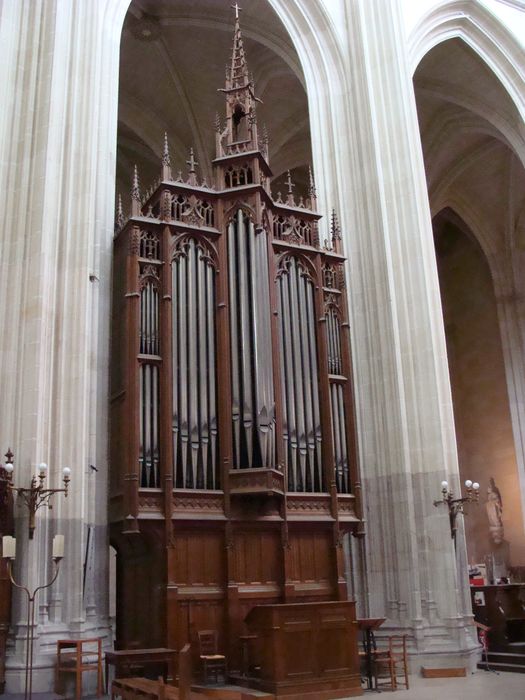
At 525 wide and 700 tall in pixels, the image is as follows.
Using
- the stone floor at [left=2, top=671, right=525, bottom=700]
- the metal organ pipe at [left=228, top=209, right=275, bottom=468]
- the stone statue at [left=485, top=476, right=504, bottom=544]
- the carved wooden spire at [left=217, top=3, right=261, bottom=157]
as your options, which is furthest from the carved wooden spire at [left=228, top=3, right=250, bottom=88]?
the stone statue at [left=485, top=476, right=504, bottom=544]

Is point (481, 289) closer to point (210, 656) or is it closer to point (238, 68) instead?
point (238, 68)

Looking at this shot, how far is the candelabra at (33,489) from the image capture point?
10844 mm

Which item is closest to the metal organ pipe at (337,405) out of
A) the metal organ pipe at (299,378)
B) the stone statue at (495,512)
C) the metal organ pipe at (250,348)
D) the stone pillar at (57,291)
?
the metal organ pipe at (299,378)

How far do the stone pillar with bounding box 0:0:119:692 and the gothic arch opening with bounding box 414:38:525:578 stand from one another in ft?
45.0

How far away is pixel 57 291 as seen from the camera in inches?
496

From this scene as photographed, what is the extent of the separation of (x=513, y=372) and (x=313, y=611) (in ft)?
65.3

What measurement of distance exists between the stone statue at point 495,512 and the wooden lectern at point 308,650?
18368 mm

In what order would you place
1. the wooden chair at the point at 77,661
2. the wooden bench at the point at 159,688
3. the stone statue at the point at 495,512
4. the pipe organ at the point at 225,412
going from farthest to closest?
the stone statue at the point at 495,512
the pipe organ at the point at 225,412
the wooden chair at the point at 77,661
the wooden bench at the point at 159,688

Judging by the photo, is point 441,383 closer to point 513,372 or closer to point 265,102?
point 265,102

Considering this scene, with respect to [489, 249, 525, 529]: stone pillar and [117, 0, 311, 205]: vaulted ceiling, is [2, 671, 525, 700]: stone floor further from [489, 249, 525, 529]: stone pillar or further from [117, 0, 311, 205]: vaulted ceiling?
[489, 249, 525, 529]: stone pillar

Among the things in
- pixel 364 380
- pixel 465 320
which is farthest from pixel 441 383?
pixel 465 320

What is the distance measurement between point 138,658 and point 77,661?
794 mm

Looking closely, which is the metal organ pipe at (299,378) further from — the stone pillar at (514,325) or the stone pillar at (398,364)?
the stone pillar at (514,325)

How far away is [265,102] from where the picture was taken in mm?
24094
